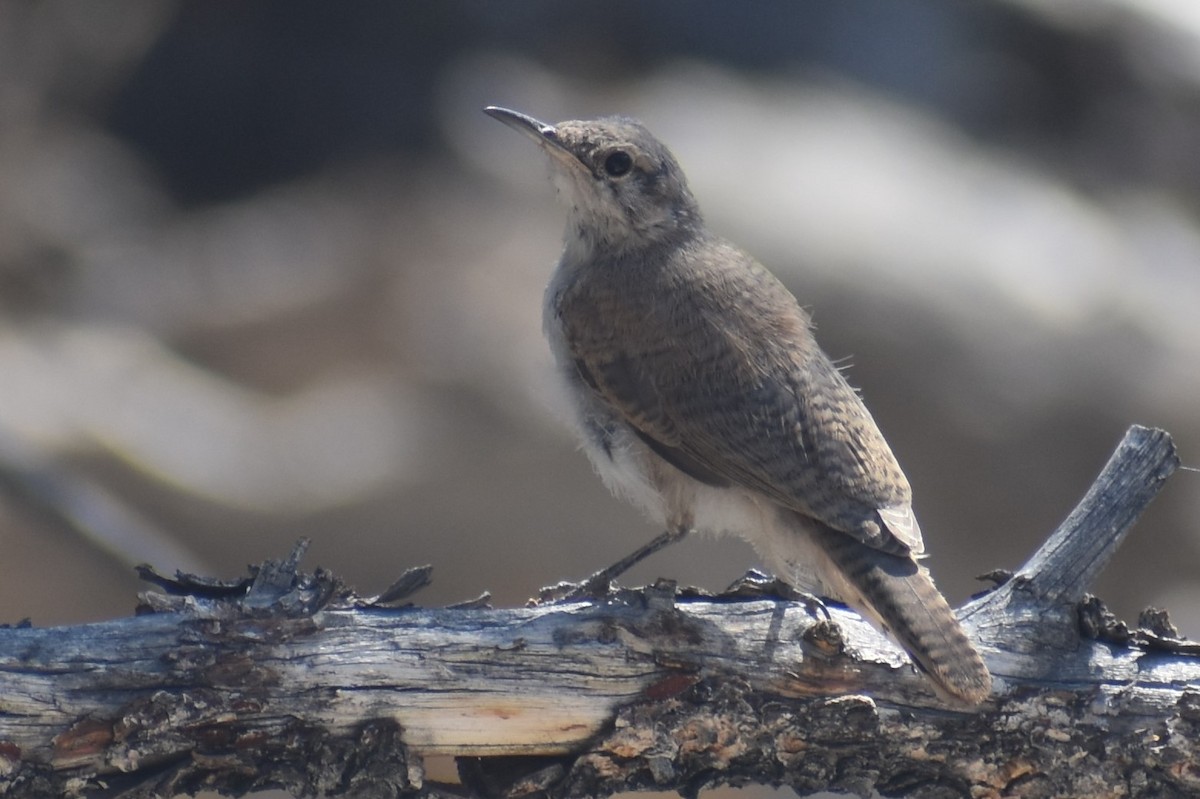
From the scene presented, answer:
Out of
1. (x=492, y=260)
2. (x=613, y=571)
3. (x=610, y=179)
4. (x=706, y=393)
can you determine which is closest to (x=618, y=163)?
(x=610, y=179)

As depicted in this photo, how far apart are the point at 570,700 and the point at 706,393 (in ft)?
3.94

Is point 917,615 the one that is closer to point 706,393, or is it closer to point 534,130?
point 706,393

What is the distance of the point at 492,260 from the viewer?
34.2ft

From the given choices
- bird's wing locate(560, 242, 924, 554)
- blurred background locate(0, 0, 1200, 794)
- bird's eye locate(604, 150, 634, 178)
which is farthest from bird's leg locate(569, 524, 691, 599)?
blurred background locate(0, 0, 1200, 794)

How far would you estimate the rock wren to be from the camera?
14.1 ft

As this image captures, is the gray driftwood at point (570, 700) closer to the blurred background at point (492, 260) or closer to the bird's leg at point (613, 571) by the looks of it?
the bird's leg at point (613, 571)

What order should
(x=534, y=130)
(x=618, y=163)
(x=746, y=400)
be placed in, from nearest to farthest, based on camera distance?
(x=746, y=400) < (x=534, y=130) < (x=618, y=163)

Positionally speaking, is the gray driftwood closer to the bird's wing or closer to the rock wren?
the rock wren

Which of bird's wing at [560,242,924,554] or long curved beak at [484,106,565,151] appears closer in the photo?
bird's wing at [560,242,924,554]

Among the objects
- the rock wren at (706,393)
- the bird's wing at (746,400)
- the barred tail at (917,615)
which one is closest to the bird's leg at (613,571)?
the rock wren at (706,393)

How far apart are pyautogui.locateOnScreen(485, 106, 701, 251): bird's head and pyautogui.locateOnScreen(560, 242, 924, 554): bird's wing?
0.38 metres

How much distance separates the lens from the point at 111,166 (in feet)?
Answer: 40.7

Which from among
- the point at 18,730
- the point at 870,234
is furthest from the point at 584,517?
the point at 18,730

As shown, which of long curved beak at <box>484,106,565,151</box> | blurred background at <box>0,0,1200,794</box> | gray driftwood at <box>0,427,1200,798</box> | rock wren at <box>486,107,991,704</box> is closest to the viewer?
gray driftwood at <box>0,427,1200,798</box>
